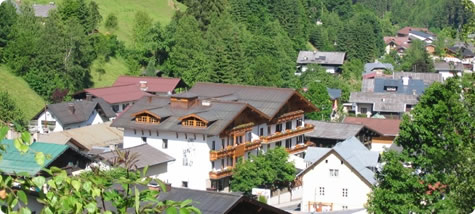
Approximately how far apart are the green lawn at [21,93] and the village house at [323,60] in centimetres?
2999

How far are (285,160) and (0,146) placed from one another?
30358mm

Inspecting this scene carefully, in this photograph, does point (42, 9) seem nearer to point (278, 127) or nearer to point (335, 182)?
point (278, 127)

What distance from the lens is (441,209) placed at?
18.7 meters

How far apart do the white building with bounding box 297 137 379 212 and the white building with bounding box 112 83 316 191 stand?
4.22 metres

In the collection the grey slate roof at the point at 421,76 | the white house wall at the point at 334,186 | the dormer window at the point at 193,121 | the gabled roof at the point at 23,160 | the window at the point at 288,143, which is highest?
the grey slate roof at the point at 421,76

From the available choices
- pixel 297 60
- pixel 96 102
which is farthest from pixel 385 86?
pixel 96 102

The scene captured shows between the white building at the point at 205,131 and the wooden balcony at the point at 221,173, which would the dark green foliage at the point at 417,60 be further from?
the wooden balcony at the point at 221,173

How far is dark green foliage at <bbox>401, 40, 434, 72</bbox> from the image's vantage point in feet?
245

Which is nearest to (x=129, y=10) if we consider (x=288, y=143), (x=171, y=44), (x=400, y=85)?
(x=171, y=44)

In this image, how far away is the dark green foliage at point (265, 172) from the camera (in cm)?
3372

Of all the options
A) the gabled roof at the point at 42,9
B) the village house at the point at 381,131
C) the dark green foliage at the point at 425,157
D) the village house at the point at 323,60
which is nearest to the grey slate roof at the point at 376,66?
the village house at the point at 323,60

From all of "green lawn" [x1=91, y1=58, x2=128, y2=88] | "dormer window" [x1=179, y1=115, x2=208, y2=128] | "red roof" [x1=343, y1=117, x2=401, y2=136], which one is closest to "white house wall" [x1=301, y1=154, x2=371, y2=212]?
"dormer window" [x1=179, y1=115, x2=208, y2=128]

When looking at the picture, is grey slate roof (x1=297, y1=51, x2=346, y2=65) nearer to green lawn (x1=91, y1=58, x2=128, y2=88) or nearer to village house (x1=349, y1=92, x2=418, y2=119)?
village house (x1=349, y1=92, x2=418, y2=119)

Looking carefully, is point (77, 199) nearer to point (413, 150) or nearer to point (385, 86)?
point (413, 150)
